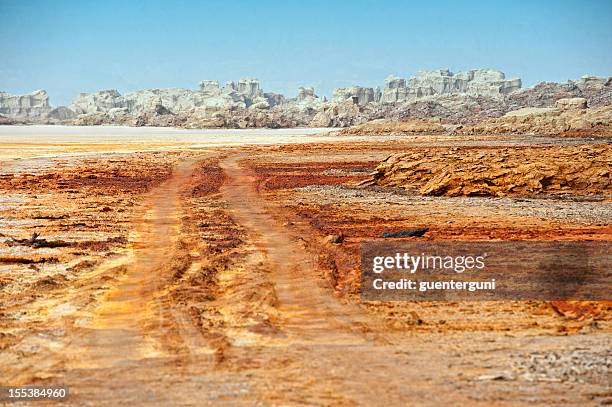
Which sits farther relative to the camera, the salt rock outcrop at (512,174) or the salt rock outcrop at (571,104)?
the salt rock outcrop at (571,104)

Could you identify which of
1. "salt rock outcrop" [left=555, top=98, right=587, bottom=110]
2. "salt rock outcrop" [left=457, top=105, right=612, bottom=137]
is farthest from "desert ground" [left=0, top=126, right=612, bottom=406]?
"salt rock outcrop" [left=555, top=98, right=587, bottom=110]

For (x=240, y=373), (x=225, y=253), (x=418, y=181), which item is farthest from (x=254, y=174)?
(x=240, y=373)

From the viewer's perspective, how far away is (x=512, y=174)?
24.0 metres

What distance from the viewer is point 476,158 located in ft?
86.2

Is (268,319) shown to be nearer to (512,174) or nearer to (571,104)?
(512,174)

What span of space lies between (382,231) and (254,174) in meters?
18.3

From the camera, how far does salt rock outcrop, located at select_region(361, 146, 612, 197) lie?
23.4 m

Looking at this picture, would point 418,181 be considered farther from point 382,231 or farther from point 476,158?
point 382,231

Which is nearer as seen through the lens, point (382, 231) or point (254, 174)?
point (382, 231)

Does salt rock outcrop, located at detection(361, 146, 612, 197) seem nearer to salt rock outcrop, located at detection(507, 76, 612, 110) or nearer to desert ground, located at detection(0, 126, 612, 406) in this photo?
desert ground, located at detection(0, 126, 612, 406)

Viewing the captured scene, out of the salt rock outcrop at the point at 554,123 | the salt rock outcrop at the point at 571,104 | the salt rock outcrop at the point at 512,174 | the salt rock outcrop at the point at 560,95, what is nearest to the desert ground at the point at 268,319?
the salt rock outcrop at the point at 512,174

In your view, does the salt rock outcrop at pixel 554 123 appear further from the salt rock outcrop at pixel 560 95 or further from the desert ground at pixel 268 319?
the salt rock outcrop at pixel 560 95

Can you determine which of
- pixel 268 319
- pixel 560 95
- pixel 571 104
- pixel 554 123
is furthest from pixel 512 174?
pixel 560 95

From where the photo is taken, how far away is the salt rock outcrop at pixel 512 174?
23.4 m
